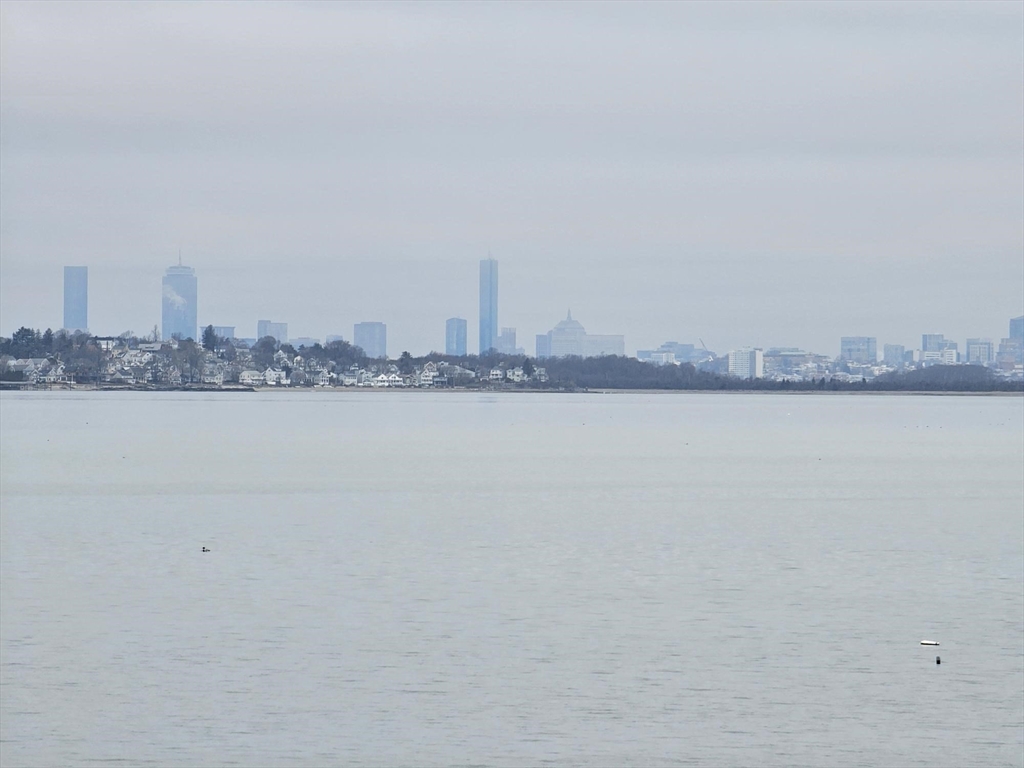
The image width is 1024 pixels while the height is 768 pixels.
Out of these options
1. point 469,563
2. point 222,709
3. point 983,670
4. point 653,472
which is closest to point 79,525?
point 469,563

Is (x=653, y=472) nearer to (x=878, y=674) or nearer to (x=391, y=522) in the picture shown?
(x=391, y=522)

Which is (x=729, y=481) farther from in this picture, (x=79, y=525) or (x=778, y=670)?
(x=778, y=670)

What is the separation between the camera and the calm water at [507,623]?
1695 centimetres

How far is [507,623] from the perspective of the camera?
2316 centimetres

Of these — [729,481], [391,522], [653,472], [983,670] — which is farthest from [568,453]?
[983,670]

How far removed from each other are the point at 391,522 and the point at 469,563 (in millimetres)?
8453

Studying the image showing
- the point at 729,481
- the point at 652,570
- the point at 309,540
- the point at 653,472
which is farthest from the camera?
the point at 653,472

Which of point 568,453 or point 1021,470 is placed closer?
point 1021,470

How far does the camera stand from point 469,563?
3019cm

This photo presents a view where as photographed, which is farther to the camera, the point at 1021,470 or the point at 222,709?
the point at 1021,470

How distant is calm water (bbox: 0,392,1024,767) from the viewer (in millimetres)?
16953

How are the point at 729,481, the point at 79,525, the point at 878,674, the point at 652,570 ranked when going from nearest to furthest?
the point at 878,674
the point at 652,570
the point at 79,525
the point at 729,481

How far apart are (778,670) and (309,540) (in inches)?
628

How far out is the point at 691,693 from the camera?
18.9 m
